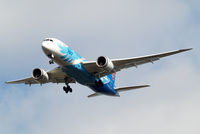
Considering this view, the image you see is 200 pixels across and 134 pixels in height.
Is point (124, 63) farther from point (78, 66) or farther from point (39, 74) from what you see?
point (39, 74)

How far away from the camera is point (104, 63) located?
37.7 m

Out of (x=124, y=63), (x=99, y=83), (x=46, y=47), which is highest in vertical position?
(x=46, y=47)

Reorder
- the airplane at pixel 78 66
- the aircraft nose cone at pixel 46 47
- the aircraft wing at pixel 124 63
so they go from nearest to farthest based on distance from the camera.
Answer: the aircraft nose cone at pixel 46 47 < the airplane at pixel 78 66 < the aircraft wing at pixel 124 63

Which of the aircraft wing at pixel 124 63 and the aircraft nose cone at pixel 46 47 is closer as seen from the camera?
the aircraft nose cone at pixel 46 47

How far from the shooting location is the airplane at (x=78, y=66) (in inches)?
1457

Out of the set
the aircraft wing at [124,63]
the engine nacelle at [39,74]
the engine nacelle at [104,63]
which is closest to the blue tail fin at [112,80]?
the aircraft wing at [124,63]

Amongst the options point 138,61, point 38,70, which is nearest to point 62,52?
point 38,70

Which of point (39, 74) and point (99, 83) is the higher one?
point (39, 74)

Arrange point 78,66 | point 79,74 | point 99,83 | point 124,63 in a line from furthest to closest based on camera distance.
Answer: point 99,83 < point 124,63 < point 79,74 < point 78,66

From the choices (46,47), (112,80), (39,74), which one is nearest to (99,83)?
(112,80)

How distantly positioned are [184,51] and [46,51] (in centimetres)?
1275

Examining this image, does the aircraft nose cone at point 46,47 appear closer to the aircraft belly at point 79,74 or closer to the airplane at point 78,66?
the airplane at point 78,66

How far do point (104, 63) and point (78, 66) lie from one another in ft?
8.53
